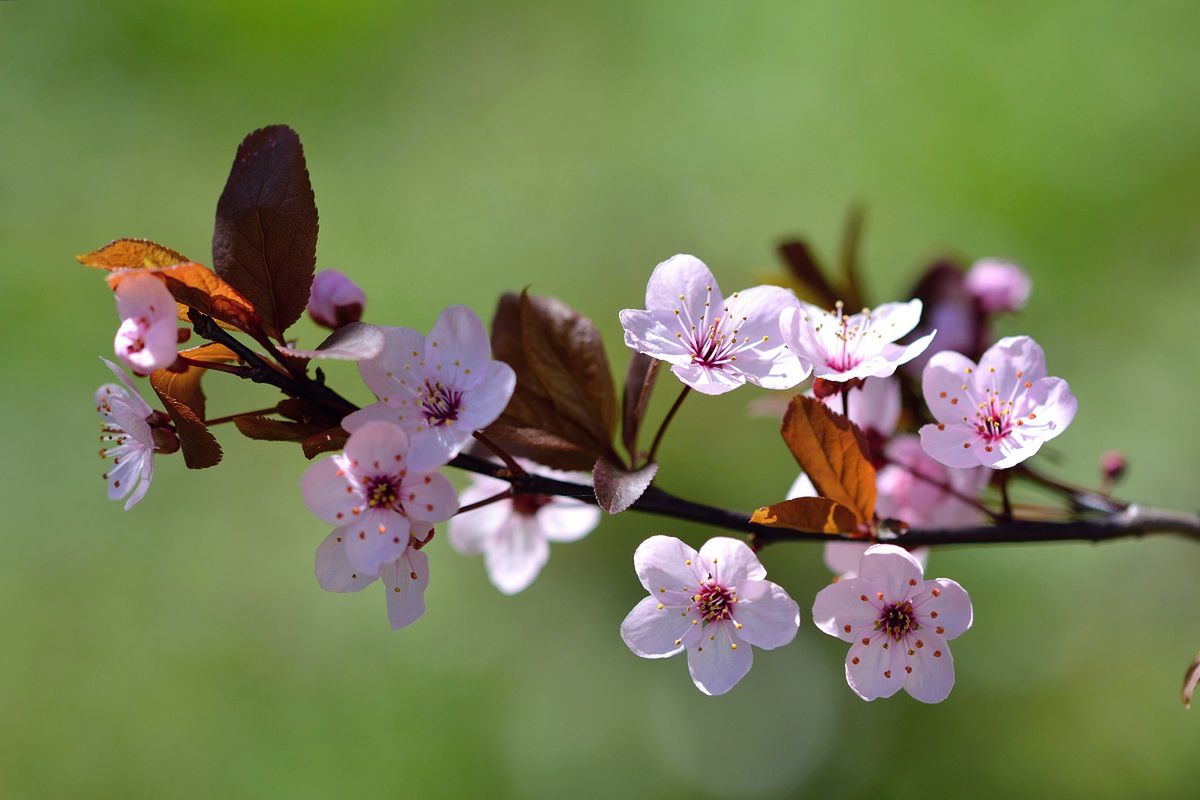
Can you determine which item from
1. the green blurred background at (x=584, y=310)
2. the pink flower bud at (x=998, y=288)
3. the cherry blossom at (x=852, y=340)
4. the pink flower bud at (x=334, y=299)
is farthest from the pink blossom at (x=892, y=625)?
the green blurred background at (x=584, y=310)

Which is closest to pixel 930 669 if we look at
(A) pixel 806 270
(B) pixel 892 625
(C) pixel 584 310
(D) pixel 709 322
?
(B) pixel 892 625

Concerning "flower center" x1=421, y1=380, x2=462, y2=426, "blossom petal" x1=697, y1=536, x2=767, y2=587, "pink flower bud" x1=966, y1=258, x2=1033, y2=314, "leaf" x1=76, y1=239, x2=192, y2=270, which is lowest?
"blossom petal" x1=697, y1=536, x2=767, y2=587

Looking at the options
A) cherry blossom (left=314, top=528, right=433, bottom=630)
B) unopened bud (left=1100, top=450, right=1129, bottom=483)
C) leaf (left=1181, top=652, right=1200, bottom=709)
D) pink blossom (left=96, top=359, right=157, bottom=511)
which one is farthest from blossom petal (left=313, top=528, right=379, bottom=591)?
unopened bud (left=1100, top=450, right=1129, bottom=483)

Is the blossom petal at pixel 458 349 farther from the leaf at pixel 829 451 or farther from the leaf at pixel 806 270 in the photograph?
the leaf at pixel 806 270

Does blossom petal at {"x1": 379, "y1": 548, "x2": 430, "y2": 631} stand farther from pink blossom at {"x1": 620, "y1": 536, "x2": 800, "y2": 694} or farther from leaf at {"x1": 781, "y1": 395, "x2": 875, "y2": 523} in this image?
leaf at {"x1": 781, "y1": 395, "x2": 875, "y2": 523}

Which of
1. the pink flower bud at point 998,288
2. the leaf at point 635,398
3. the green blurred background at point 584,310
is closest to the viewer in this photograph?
the leaf at point 635,398

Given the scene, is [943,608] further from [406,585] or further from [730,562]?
[406,585]
